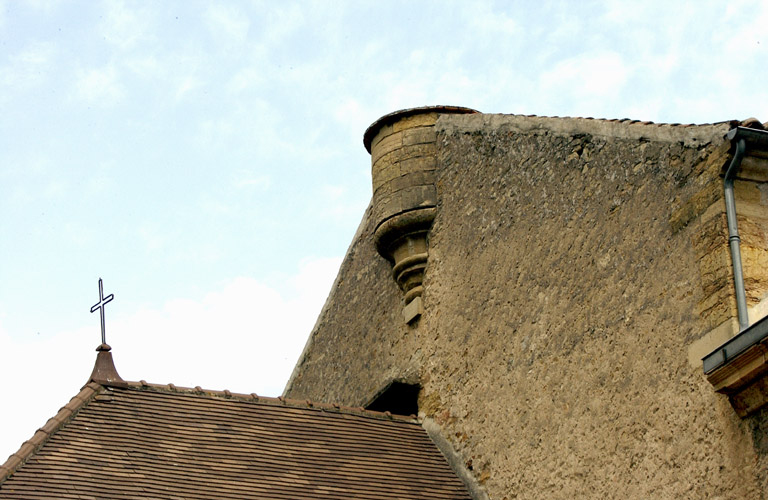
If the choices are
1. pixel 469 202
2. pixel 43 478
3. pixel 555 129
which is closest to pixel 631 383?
pixel 555 129

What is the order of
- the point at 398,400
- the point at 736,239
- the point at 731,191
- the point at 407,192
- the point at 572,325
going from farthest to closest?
the point at 407,192, the point at 398,400, the point at 572,325, the point at 731,191, the point at 736,239

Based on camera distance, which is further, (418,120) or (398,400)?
(418,120)

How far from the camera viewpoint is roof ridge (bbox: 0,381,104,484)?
8.62 metres

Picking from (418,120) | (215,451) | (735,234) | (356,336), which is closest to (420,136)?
(418,120)

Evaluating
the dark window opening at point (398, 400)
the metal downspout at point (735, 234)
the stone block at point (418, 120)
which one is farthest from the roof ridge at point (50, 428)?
the metal downspout at point (735, 234)

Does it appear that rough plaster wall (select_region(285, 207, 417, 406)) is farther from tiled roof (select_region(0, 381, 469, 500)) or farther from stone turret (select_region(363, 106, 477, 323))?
tiled roof (select_region(0, 381, 469, 500))

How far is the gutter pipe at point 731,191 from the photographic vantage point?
24.6 feet

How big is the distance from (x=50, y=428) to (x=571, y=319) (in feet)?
13.3

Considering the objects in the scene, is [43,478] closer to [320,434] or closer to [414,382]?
[320,434]

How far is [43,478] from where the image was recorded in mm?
8547

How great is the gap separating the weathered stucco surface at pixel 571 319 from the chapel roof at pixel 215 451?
0.61m

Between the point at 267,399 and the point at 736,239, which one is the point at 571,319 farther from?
the point at 267,399

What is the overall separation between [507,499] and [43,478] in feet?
11.7

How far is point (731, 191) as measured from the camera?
25.4 ft
